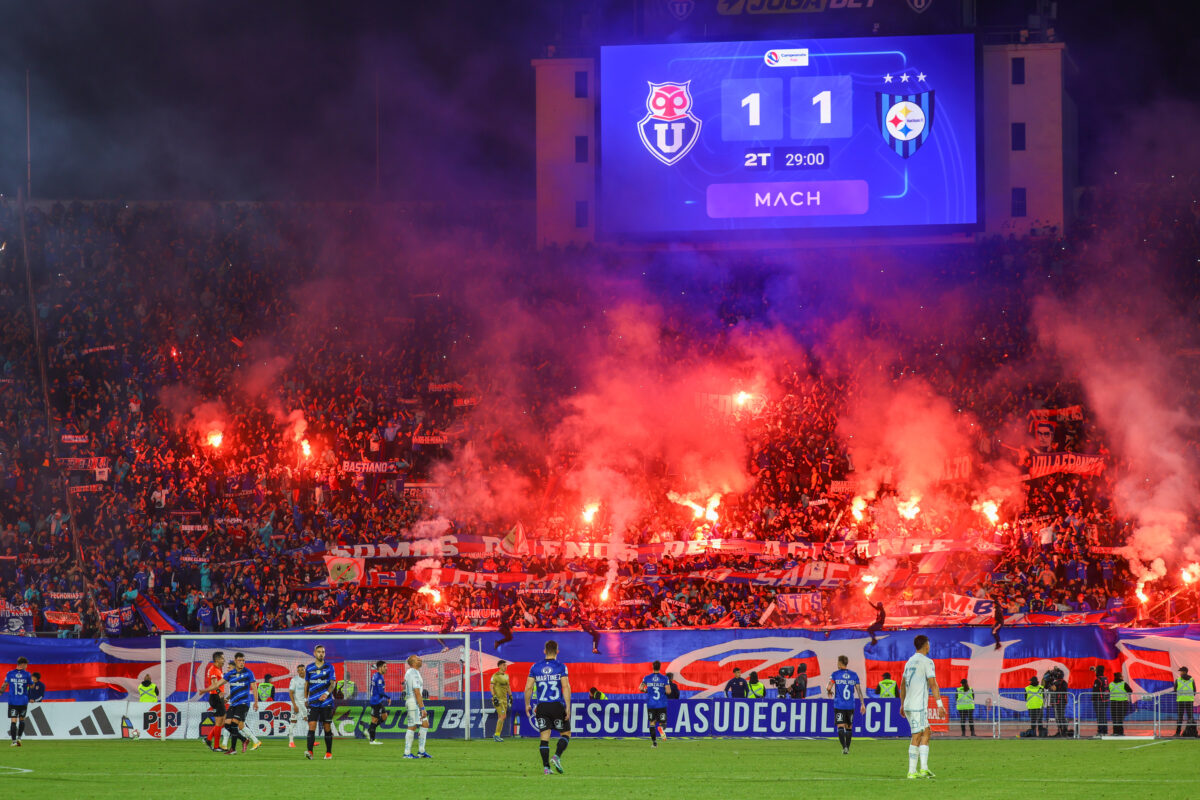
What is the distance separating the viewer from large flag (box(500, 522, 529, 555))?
31766mm

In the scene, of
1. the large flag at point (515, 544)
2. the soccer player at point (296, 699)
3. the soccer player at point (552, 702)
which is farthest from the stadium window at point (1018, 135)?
the soccer player at point (552, 702)

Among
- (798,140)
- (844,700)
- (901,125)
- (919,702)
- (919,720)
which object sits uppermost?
(901,125)

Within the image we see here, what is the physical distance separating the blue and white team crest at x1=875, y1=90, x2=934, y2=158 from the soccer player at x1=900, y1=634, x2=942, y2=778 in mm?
26174

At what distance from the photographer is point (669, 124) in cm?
4016

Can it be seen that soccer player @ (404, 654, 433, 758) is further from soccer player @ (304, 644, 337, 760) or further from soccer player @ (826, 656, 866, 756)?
soccer player @ (826, 656, 866, 756)

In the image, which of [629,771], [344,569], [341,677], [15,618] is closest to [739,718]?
[629,771]

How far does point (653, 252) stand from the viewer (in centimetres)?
4378

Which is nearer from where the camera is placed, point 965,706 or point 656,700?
point 656,700

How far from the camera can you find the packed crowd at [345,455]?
30.4 metres

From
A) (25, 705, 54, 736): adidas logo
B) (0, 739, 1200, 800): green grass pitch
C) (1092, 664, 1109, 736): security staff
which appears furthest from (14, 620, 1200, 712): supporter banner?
(0, 739, 1200, 800): green grass pitch

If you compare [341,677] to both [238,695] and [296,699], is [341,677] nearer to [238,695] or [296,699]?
[296,699]

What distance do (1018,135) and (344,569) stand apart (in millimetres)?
30566

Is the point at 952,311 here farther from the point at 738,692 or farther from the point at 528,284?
the point at 738,692

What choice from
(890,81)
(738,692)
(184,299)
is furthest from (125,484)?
(890,81)
